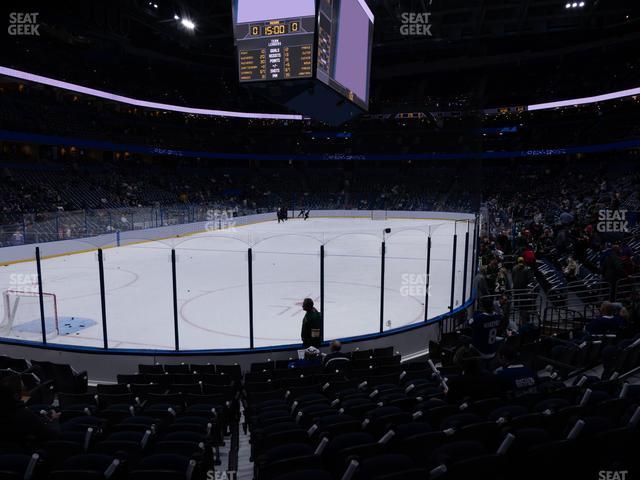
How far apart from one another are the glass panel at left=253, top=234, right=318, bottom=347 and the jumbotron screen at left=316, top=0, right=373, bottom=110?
20.2 ft

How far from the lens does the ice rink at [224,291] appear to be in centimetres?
965

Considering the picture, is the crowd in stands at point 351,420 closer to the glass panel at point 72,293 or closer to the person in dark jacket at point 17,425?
the person in dark jacket at point 17,425

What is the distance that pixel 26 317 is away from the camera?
35.1 ft

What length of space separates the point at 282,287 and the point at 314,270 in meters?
2.88

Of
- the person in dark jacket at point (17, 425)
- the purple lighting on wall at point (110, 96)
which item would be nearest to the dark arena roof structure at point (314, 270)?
the person in dark jacket at point (17, 425)

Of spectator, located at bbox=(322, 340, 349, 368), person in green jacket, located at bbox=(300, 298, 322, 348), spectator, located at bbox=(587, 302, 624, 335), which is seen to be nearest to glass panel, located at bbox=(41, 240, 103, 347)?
person in green jacket, located at bbox=(300, 298, 322, 348)

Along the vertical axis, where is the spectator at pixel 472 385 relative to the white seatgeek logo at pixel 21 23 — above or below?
below

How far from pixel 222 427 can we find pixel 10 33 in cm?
3500

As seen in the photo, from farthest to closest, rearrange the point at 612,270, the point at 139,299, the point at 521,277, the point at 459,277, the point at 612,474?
the point at 459,277 → the point at 139,299 → the point at 521,277 → the point at 612,270 → the point at 612,474

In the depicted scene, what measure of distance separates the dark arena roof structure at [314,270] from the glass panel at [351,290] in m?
0.14

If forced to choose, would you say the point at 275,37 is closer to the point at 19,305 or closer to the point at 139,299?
the point at 139,299

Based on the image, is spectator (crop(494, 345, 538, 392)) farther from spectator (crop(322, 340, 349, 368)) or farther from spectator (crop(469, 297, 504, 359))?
spectator (crop(322, 340, 349, 368))

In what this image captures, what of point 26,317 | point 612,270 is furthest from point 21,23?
point 612,270

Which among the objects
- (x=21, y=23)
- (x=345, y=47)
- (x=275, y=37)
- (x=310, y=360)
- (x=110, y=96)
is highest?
(x=21, y=23)
